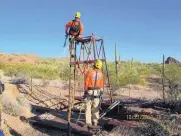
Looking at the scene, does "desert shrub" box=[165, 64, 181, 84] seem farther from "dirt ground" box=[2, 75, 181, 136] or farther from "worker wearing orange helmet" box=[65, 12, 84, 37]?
"worker wearing orange helmet" box=[65, 12, 84, 37]

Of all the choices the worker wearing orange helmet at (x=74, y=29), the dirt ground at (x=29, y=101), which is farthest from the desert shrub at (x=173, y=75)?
the worker wearing orange helmet at (x=74, y=29)

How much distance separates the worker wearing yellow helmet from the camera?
11.8 metres

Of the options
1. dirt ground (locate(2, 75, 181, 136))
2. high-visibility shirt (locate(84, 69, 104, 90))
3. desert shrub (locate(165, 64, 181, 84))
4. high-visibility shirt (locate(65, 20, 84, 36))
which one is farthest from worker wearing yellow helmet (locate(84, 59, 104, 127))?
desert shrub (locate(165, 64, 181, 84))

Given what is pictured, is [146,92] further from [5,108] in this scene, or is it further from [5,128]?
[5,128]

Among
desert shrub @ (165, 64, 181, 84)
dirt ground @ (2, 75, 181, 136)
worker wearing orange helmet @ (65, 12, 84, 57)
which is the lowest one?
dirt ground @ (2, 75, 181, 136)

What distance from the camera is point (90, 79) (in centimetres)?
1180

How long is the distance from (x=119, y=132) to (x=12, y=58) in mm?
57771

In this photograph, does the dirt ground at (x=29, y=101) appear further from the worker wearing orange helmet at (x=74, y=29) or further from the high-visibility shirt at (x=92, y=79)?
the worker wearing orange helmet at (x=74, y=29)

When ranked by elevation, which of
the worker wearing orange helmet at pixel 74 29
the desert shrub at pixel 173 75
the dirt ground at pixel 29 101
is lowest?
the dirt ground at pixel 29 101

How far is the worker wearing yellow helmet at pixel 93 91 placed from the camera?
1179 centimetres

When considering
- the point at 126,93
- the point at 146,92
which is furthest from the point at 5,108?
the point at 146,92

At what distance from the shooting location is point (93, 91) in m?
11.9

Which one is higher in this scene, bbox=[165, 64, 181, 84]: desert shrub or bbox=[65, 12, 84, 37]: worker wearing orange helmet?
bbox=[65, 12, 84, 37]: worker wearing orange helmet

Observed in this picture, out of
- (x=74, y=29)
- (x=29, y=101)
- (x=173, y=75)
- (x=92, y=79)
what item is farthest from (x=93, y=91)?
(x=173, y=75)
